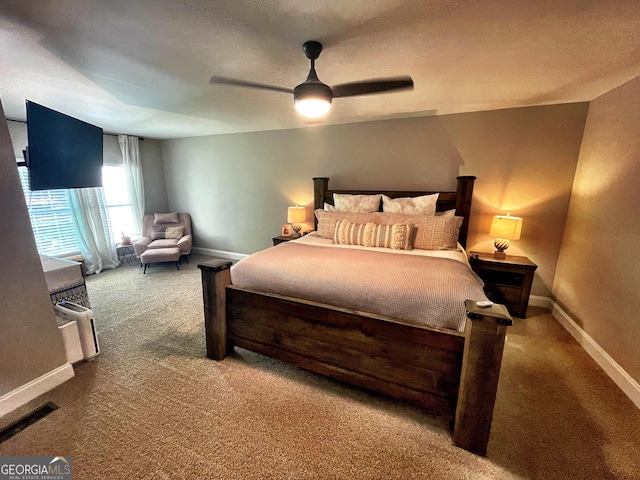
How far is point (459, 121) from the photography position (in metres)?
3.07

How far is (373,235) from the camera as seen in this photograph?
104 inches

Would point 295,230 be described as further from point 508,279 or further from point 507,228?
point 508,279

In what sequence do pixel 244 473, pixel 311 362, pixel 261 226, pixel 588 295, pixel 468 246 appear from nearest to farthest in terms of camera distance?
pixel 244 473
pixel 311 362
pixel 588 295
pixel 468 246
pixel 261 226

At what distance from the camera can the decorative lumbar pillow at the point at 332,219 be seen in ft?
9.58

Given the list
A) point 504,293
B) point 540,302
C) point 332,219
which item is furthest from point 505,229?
point 332,219

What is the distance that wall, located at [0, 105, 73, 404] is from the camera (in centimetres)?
159

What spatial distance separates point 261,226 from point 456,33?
373 centimetres

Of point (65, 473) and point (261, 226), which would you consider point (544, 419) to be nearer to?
point (65, 473)

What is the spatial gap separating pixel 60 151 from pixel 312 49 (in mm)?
1916

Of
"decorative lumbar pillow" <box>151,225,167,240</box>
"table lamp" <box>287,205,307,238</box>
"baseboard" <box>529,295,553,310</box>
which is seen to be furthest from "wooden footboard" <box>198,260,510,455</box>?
"decorative lumbar pillow" <box>151,225,167,240</box>

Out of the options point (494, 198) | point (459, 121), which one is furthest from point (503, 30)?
point (494, 198)

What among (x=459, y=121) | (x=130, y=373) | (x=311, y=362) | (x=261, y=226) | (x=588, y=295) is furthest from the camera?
(x=261, y=226)

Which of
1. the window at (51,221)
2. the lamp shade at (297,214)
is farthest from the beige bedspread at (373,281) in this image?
the window at (51,221)

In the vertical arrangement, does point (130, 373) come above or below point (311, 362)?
below
